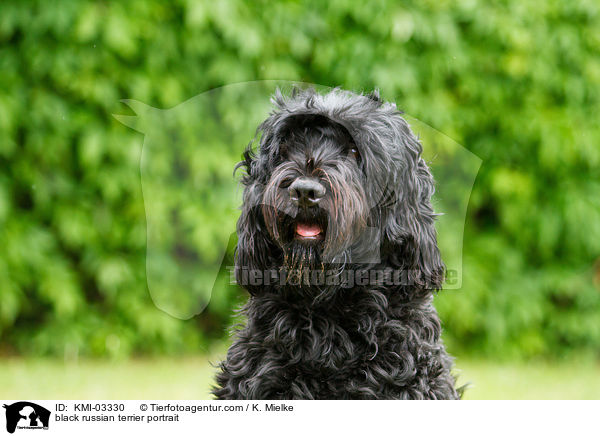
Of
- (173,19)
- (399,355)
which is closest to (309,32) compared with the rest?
(173,19)

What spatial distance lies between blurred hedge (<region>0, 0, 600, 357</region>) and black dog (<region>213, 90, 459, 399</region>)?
1.85 m

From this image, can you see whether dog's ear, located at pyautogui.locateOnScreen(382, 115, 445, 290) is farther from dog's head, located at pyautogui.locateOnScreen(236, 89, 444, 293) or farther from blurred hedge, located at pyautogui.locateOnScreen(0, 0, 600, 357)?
blurred hedge, located at pyautogui.locateOnScreen(0, 0, 600, 357)

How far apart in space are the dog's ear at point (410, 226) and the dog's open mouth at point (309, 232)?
26 centimetres

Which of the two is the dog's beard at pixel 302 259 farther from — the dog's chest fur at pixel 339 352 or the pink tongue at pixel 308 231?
the dog's chest fur at pixel 339 352

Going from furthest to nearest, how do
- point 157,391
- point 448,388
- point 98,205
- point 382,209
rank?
point 98,205 → point 157,391 → point 448,388 → point 382,209

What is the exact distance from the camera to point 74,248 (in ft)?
18.6

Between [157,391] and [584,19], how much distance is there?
4.02 meters

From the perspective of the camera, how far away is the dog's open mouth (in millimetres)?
2602

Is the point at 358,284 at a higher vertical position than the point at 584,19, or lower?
lower

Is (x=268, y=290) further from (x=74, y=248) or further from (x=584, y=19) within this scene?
(x=584, y=19)
